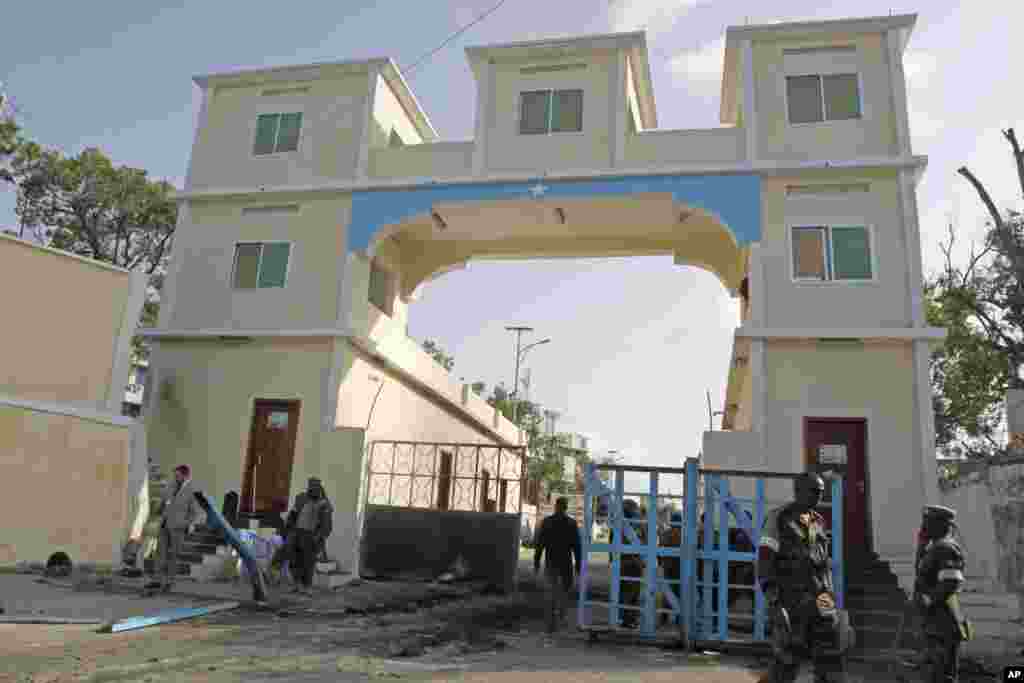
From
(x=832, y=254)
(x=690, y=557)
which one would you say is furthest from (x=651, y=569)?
(x=832, y=254)

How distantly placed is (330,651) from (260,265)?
1137cm

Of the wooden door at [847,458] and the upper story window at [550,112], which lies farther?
the upper story window at [550,112]

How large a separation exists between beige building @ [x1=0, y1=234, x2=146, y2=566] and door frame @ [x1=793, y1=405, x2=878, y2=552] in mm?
11535

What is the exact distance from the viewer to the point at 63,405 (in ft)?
44.8

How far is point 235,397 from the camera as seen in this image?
663 inches

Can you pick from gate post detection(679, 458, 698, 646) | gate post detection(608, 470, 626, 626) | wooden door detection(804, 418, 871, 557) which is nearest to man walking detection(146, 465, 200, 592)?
gate post detection(608, 470, 626, 626)

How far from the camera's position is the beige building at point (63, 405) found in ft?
42.2

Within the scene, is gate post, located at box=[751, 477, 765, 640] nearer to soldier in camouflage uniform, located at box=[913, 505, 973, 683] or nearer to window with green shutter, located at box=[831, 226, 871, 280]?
soldier in camouflage uniform, located at box=[913, 505, 973, 683]

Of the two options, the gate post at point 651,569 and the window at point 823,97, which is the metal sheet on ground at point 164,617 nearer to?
the gate post at point 651,569

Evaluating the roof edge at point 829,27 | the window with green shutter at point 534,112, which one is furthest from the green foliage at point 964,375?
the window with green shutter at point 534,112

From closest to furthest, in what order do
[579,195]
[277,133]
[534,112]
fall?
[579,195] → [534,112] → [277,133]

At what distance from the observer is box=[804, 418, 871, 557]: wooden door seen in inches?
539

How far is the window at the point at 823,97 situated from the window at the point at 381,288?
30.3ft

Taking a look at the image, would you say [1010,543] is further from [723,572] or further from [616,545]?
[616,545]
